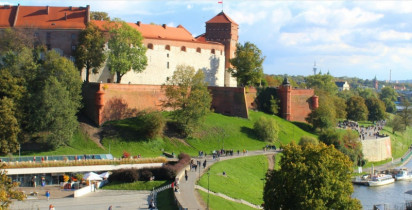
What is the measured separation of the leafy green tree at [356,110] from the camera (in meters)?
94.7

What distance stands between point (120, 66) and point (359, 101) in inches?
2094

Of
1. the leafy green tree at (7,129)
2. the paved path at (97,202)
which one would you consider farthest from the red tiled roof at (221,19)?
the paved path at (97,202)

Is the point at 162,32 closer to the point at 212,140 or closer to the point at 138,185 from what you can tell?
the point at 212,140

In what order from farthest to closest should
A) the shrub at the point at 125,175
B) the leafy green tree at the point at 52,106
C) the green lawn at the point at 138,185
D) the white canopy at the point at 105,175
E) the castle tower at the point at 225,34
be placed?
the castle tower at the point at 225,34, the leafy green tree at the point at 52,106, the white canopy at the point at 105,175, the shrub at the point at 125,175, the green lawn at the point at 138,185

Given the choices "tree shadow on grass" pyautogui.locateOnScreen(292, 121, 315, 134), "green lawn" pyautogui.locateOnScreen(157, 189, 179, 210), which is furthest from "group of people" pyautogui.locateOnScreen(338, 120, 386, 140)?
"green lawn" pyautogui.locateOnScreen(157, 189, 179, 210)

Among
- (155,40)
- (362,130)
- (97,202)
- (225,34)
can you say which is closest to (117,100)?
(155,40)

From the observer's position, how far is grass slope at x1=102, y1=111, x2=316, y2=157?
52.4 metres

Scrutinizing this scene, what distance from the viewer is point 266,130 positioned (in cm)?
6272

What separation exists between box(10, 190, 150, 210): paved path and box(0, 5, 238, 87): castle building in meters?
26.2

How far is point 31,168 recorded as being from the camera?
42344 mm

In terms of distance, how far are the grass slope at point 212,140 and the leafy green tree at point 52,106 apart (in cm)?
453

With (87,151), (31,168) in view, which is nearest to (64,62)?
(87,151)

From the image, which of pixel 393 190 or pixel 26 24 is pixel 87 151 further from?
pixel 393 190

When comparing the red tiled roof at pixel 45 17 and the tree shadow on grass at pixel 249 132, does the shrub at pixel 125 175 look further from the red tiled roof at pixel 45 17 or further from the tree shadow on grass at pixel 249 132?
the red tiled roof at pixel 45 17
